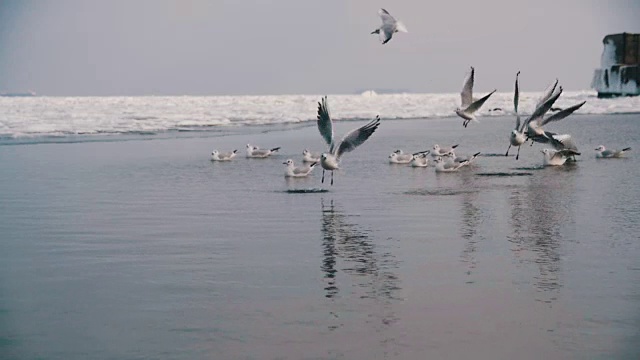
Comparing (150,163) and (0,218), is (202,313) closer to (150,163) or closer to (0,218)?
(0,218)

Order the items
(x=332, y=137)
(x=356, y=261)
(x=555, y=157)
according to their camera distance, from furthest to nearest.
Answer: (x=555, y=157)
(x=332, y=137)
(x=356, y=261)

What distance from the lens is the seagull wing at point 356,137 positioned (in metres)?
12.5

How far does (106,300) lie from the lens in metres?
6.38

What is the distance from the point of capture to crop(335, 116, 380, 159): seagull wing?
493 inches

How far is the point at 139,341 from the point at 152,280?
5.55 feet

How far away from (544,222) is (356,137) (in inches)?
146

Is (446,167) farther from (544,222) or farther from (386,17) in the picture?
(544,222)

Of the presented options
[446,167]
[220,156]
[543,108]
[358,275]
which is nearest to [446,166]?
[446,167]

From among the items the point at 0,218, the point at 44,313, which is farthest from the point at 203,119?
the point at 44,313

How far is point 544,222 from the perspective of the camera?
31.9ft

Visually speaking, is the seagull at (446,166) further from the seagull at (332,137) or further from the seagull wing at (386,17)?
the seagull at (332,137)

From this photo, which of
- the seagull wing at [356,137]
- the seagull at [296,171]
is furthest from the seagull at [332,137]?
the seagull at [296,171]

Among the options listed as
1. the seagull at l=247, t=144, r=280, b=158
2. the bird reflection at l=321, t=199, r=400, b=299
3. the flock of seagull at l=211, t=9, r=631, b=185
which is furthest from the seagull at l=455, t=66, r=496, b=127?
the bird reflection at l=321, t=199, r=400, b=299

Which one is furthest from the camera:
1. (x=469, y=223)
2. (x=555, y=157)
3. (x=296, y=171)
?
(x=555, y=157)
